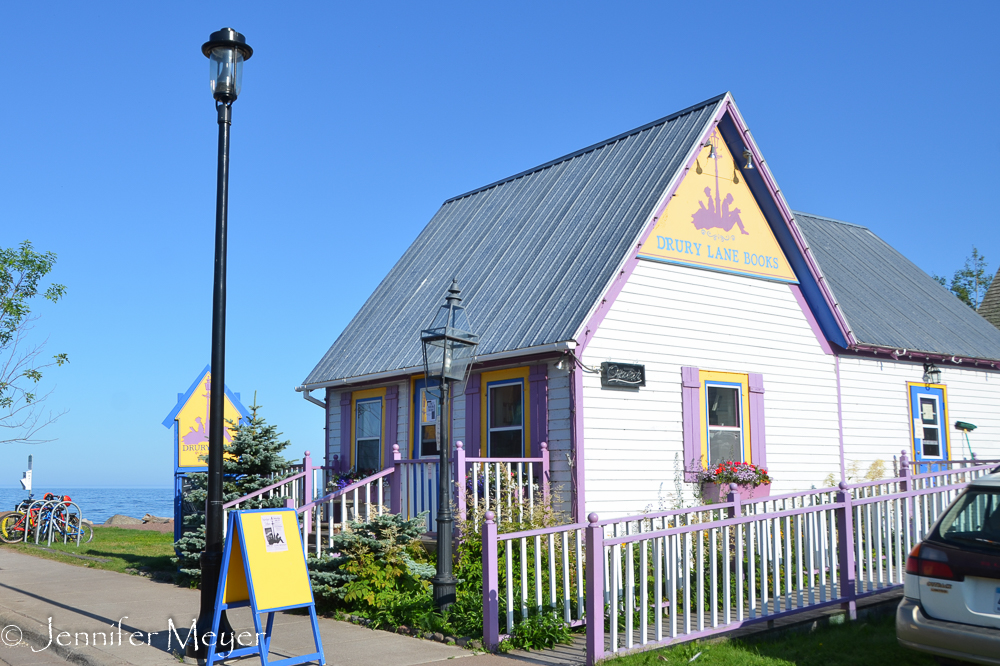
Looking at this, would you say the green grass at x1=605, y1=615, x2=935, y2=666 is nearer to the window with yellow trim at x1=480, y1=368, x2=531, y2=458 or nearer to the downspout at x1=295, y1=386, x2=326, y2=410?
the window with yellow trim at x1=480, y1=368, x2=531, y2=458

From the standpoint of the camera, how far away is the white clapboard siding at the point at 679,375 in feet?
39.5

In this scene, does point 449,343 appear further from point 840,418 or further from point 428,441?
point 840,418

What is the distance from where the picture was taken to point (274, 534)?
24.7 feet

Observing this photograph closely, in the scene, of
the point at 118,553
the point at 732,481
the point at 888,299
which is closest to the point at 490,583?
the point at 732,481

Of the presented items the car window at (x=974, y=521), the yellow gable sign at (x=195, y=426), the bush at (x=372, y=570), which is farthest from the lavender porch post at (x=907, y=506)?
the yellow gable sign at (x=195, y=426)

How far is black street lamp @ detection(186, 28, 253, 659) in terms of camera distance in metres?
7.67

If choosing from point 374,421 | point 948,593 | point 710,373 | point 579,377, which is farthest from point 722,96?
point 948,593

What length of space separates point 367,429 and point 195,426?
3.80 meters

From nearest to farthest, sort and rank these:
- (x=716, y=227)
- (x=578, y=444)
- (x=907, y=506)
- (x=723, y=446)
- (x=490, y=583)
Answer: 1. (x=490, y=583)
2. (x=907, y=506)
3. (x=578, y=444)
4. (x=723, y=446)
5. (x=716, y=227)

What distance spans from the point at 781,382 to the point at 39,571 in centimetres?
1240

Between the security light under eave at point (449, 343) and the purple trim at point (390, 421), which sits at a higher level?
the security light under eave at point (449, 343)

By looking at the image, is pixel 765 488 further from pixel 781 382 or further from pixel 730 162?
pixel 730 162

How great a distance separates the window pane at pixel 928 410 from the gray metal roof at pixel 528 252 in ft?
23.8

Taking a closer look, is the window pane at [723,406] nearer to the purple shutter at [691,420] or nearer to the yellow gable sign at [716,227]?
the purple shutter at [691,420]
